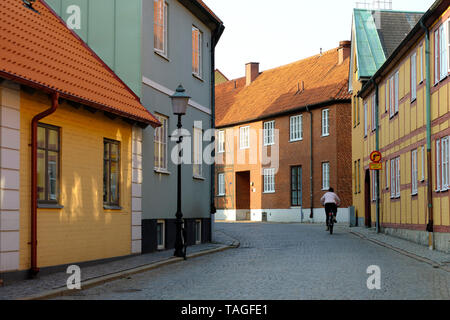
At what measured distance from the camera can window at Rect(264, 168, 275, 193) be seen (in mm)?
48281

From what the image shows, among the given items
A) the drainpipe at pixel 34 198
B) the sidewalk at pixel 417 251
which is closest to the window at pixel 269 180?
the sidewalk at pixel 417 251

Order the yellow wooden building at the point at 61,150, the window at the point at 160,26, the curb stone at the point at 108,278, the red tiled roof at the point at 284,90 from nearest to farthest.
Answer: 1. the curb stone at the point at 108,278
2. the yellow wooden building at the point at 61,150
3. the window at the point at 160,26
4. the red tiled roof at the point at 284,90

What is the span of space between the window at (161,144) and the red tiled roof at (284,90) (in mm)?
24362

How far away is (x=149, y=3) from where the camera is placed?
18.2 m

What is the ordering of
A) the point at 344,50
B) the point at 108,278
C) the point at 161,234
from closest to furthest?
the point at 108,278 < the point at 161,234 < the point at 344,50

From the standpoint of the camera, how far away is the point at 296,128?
151ft

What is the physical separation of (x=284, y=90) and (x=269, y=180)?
6.43m

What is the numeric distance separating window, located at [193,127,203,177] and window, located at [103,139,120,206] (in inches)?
231

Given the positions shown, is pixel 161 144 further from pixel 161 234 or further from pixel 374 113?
pixel 374 113

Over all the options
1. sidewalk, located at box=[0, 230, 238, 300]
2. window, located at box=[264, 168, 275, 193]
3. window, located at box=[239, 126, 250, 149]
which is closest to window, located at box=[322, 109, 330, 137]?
window, located at box=[264, 168, 275, 193]

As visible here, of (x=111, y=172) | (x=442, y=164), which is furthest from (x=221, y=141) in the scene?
(x=111, y=172)

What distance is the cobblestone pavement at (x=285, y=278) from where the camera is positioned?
1023 centimetres

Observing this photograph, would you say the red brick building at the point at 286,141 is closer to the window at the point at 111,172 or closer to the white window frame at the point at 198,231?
the white window frame at the point at 198,231

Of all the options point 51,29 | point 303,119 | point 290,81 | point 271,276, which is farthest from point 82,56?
point 290,81
